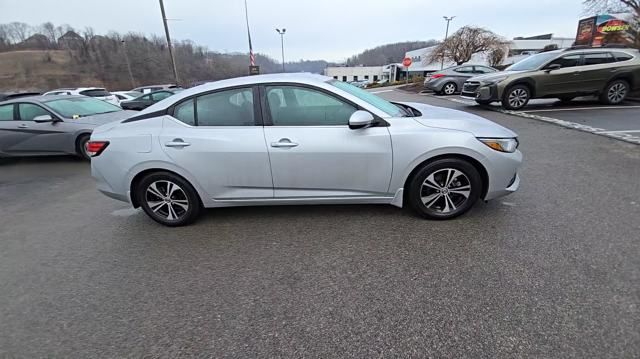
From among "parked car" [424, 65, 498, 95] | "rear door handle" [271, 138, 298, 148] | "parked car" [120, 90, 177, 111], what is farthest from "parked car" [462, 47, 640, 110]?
"parked car" [120, 90, 177, 111]

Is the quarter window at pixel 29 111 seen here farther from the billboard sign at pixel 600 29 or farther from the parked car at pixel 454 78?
the billboard sign at pixel 600 29

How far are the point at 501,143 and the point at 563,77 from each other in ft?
26.0

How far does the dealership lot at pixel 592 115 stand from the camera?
624 cm

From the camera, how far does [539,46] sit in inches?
2318

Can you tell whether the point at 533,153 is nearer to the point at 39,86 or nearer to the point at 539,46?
the point at 539,46

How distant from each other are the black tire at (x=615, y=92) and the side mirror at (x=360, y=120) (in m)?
9.80

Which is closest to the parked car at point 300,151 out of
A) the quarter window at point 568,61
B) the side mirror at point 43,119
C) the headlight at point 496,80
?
the side mirror at point 43,119

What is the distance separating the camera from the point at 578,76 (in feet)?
28.1

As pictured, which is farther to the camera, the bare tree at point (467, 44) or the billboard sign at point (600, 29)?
the bare tree at point (467, 44)

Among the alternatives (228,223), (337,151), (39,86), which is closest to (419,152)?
(337,151)

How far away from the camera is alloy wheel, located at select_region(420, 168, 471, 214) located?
305cm

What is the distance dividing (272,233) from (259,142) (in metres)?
0.92

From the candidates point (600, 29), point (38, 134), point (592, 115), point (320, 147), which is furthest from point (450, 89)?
point (600, 29)

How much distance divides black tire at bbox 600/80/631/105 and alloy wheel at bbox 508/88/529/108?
6.53 feet
